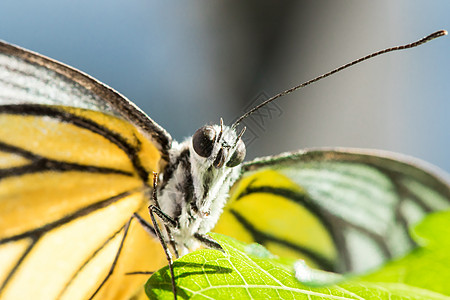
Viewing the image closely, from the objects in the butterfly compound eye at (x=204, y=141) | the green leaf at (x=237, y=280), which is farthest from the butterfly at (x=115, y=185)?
the green leaf at (x=237, y=280)

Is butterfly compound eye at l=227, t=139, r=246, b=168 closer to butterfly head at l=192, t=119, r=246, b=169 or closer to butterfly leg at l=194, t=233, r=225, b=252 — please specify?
butterfly head at l=192, t=119, r=246, b=169

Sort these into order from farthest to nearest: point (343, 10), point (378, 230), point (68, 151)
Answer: point (343, 10) < point (68, 151) < point (378, 230)

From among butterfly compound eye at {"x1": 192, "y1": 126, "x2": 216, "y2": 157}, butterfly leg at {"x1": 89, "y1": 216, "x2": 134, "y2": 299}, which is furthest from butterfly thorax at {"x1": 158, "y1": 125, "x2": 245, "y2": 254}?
butterfly leg at {"x1": 89, "y1": 216, "x2": 134, "y2": 299}

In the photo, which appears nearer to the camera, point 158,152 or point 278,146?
point 158,152

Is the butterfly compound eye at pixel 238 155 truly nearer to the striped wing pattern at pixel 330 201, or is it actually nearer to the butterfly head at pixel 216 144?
the butterfly head at pixel 216 144

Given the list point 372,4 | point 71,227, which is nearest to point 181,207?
point 71,227

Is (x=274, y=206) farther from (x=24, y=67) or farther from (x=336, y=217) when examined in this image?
(x=24, y=67)

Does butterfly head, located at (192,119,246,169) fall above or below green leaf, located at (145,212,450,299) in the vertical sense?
above

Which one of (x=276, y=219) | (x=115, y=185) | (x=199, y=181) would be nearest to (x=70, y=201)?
(x=115, y=185)
